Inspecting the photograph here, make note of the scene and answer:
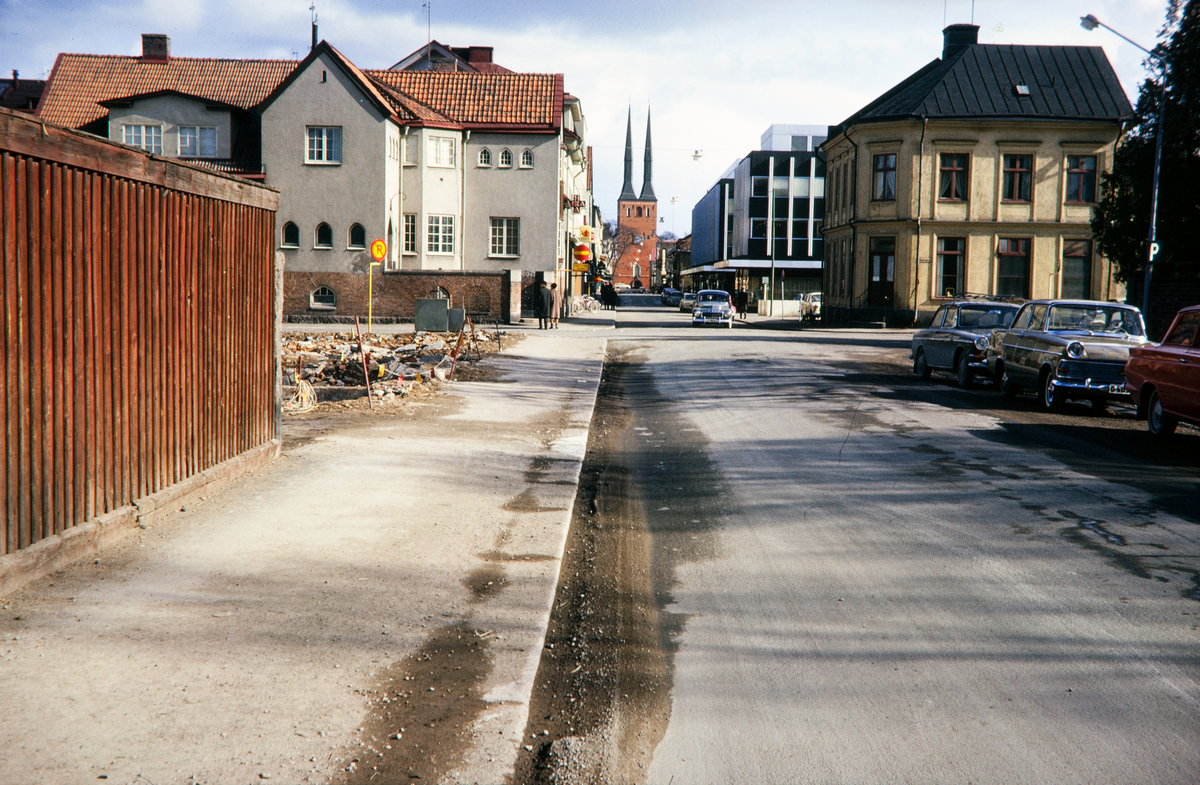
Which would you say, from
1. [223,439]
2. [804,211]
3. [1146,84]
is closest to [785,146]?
[804,211]

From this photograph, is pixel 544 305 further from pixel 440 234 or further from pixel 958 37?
pixel 958 37

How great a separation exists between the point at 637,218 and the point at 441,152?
148405mm

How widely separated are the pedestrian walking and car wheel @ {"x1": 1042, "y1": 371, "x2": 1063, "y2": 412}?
23957 millimetres

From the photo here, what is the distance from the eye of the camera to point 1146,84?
26469 mm

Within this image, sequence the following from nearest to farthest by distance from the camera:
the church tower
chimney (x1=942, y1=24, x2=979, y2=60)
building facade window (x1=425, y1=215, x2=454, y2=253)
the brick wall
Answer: the brick wall < building facade window (x1=425, y1=215, x2=454, y2=253) < chimney (x1=942, y1=24, x2=979, y2=60) < the church tower

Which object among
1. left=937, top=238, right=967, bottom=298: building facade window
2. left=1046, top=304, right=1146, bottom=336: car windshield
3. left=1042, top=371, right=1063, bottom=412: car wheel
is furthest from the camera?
left=937, top=238, right=967, bottom=298: building facade window

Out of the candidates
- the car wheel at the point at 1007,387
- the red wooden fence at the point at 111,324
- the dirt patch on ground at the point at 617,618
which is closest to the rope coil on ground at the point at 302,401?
the dirt patch on ground at the point at 617,618

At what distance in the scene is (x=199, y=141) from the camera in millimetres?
40188

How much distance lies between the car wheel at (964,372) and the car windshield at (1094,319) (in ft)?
8.29

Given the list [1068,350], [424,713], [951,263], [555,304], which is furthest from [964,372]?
[951,263]

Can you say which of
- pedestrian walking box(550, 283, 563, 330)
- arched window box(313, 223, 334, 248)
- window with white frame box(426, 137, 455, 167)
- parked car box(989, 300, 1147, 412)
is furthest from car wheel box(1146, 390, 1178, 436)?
window with white frame box(426, 137, 455, 167)

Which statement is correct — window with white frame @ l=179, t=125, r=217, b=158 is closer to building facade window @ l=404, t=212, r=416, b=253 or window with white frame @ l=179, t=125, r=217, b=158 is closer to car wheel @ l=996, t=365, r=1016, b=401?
building facade window @ l=404, t=212, r=416, b=253

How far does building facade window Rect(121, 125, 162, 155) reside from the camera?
3956cm

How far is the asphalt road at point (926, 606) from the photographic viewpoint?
12.2 ft
